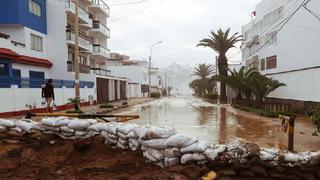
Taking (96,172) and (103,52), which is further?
(103,52)

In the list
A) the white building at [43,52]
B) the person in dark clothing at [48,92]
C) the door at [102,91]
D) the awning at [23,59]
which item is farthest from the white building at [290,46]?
the awning at [23,59]

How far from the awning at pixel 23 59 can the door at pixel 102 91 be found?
21.5ft

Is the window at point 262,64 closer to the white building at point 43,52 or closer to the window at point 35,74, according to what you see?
the white building at point 43,52

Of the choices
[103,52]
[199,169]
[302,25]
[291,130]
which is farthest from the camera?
[103,52]

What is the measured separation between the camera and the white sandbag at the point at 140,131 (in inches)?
286

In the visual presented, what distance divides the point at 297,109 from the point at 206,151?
63.6 feet

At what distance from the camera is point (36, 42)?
29.0 m

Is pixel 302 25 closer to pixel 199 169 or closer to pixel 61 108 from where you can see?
pixel 61 108

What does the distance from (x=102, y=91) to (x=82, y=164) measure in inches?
1204

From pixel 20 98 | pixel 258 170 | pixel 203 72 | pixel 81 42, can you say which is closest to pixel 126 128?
pixel 258 170

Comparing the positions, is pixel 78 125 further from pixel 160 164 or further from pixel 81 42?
pixel 81 42

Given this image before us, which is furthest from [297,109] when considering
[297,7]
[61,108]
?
[61,108]

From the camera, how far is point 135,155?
7.48 meters

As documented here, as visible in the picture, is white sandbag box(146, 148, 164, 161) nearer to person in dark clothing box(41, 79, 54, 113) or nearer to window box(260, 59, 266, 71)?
person in dark clothing box(41, 79, 54, 113)
